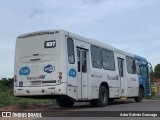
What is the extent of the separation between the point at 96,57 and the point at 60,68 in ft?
10.9

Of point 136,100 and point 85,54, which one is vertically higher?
point 85,54

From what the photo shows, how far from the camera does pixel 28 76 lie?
16.2 m

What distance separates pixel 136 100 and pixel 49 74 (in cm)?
1094

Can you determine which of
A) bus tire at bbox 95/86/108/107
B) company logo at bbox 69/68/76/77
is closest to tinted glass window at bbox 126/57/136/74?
bus tire at bbox 95/86/108/107

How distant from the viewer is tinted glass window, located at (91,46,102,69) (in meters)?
18.0

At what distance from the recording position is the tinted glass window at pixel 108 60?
19212mm

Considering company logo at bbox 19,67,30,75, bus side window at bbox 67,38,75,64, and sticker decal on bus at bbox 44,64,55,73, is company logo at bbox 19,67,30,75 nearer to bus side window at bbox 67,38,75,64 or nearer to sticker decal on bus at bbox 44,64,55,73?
sticker decal on bus at bbox 44,64,55,73

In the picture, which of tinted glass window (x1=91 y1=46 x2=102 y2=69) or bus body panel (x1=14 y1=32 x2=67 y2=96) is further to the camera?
tinted glass window (x1=91 y1=46 x2=102 y2=69)

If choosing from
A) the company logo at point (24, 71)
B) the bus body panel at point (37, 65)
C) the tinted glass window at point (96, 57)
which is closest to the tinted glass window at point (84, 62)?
the tinted glass window at point (96, 57)

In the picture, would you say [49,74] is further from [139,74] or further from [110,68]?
[139,74]

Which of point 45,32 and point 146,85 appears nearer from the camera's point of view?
point 45,32

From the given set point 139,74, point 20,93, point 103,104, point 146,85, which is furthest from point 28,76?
point 146,85

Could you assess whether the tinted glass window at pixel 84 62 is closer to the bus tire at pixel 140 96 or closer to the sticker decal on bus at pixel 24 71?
the sticker decal on bus at pixel 24 71

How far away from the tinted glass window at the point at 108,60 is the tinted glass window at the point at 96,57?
1.59 feet
